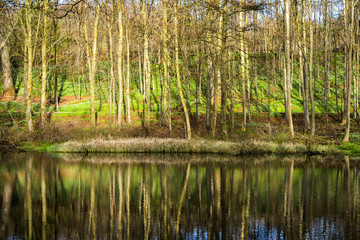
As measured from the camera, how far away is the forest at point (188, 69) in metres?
25.9

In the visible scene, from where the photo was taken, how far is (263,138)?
2531 centimetres

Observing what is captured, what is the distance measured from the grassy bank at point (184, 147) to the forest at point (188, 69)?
157 cm

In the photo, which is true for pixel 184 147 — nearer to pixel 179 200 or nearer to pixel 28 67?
pixel 179 200

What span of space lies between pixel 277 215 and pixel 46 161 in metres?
14.6

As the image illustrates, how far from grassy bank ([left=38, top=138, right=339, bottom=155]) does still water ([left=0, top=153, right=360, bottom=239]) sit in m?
4.38

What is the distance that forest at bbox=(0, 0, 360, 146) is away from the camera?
25906 mm

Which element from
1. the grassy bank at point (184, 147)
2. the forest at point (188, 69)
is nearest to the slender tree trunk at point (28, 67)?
the forest at point (188, 69)

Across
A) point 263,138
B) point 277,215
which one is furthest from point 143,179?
point 263,138

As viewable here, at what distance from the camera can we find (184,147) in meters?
24.5

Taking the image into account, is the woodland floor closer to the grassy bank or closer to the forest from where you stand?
the forest

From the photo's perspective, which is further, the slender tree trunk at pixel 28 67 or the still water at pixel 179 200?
the slender tree trunk at pixel 28 67

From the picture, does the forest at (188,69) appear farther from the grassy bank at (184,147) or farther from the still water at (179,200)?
the still water at (179,200)

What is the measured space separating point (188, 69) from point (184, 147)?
8128 millimetres

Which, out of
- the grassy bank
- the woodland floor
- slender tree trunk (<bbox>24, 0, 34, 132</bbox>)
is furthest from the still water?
slender tree trunk (<bbox>24, 0, 34, 132</bbox>)
